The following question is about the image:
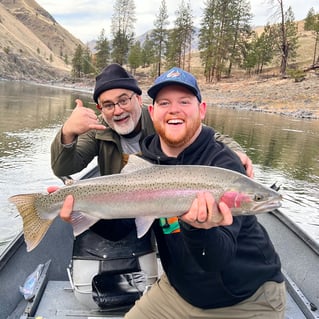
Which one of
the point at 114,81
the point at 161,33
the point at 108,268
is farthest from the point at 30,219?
the point at 161,33

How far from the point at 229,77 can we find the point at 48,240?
62.0 m

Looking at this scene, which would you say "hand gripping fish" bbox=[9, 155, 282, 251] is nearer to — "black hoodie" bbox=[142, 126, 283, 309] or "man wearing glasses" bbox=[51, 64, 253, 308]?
"black hoodie" bbox=[142, 126, 283, 309]

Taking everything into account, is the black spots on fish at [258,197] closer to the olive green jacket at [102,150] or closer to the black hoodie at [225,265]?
the black hoodie at [225,265]

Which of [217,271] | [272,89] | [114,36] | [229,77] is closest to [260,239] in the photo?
[217,271]

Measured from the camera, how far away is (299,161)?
15.6 meters

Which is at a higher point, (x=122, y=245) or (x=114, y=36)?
(x=114, y=36)

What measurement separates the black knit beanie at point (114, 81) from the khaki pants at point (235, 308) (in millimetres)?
2185

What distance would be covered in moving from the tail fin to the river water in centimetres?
319

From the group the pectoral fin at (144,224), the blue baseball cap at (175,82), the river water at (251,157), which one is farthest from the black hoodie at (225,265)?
the river water at (251,157)

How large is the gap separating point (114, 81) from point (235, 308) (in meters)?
2.56

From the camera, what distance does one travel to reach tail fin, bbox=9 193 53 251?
295 centimetres

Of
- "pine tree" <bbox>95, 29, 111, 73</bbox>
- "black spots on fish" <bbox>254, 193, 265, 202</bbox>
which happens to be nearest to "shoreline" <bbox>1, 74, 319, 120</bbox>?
"black spots on fish" <bbox>254, 193, 265, 202</bbox>

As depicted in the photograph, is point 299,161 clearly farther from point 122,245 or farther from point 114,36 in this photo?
point 114,36

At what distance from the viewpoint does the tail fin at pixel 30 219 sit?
2949 millimetres
